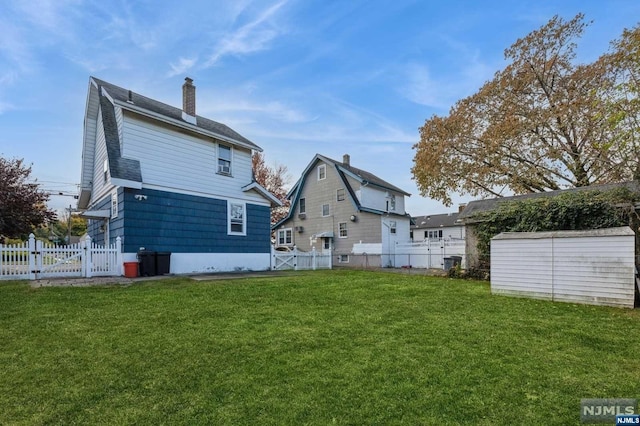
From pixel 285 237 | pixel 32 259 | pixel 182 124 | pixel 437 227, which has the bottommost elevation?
pixel 285 237

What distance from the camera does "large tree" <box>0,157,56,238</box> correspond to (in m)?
13.8

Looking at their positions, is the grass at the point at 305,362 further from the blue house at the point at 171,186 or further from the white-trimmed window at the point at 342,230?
the white-trimmed window at the point at 342,230

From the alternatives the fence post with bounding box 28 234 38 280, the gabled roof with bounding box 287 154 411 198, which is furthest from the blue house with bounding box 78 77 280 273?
the gabled roof with bounding box 287 154 411 198

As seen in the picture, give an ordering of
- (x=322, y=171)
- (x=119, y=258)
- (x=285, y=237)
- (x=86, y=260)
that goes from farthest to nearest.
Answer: (x=285, y=237) < (x=322, y=171) < (x=119, y=258) < (x=86, y=260)

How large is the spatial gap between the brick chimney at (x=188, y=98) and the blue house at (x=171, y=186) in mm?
41

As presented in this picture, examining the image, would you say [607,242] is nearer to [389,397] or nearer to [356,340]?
[356,340]

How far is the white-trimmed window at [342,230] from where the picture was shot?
2406cm

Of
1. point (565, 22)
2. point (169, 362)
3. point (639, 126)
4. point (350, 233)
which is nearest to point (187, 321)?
point (169, 362)

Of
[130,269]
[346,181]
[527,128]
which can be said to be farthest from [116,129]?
[527,128]

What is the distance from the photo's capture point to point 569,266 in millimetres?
7773

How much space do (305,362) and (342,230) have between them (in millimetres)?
20563

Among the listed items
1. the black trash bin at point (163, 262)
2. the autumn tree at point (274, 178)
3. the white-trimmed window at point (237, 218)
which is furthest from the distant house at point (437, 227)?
the black trash bin at point (163, 262)

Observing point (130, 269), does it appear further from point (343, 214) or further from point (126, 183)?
point (343, 214)

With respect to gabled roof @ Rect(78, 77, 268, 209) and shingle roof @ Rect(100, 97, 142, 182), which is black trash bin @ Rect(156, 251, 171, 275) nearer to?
gabled roof @ Rect(78, 77, 268, 209)
